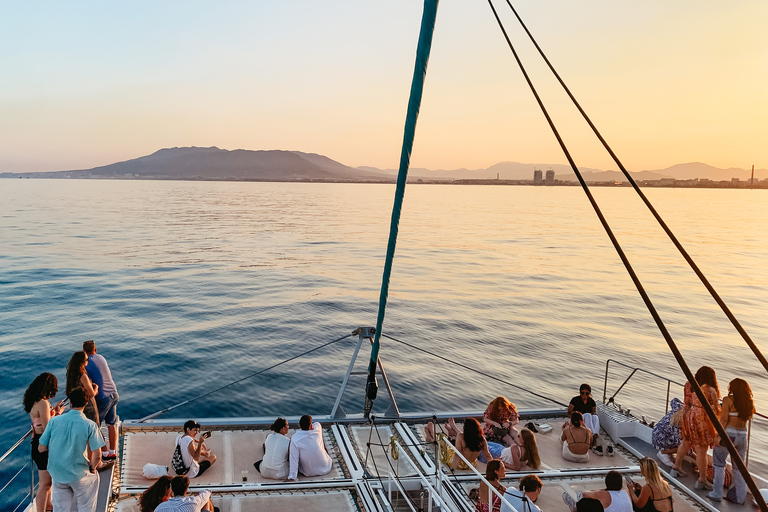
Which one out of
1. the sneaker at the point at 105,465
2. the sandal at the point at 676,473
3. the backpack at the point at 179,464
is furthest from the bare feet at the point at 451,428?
the sneaker at the point at 105,465

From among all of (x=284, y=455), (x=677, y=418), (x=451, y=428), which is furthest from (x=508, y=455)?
(x=284, y=455)

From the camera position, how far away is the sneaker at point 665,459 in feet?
31.7

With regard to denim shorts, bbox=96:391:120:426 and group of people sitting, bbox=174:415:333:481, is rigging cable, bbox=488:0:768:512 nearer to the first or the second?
group of people sitting, bbox=174:415:333:481

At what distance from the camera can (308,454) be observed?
872cm

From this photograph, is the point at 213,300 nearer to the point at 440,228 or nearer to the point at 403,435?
the point at 403,435

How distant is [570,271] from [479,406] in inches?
1153

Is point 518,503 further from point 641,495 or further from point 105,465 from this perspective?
point 105,465

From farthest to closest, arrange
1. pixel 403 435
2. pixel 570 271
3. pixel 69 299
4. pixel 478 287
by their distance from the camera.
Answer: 1. pixel 570 271
2. pixel 478 287
3. pixel 69 299
4. pixel 403 435

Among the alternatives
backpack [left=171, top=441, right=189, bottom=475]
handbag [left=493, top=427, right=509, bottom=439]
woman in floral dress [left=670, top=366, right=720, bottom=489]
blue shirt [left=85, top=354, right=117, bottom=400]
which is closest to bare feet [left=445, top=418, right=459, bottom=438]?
handbag [left=493, top=427, right=509, bottom=439]

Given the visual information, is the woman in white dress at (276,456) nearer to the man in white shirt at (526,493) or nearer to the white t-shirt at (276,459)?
the white t-shirt at (276,459)

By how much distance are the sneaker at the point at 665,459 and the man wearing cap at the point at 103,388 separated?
9052 millimetres

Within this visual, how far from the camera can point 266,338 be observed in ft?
76.6

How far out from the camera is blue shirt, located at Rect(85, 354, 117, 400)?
27.4 ft

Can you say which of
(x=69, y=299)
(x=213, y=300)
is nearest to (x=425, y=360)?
(x=213, y=300)
